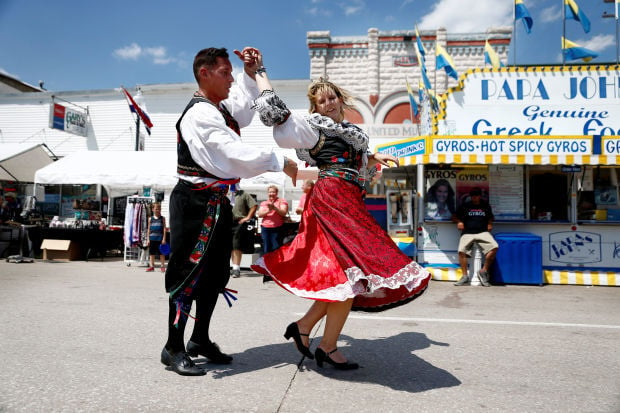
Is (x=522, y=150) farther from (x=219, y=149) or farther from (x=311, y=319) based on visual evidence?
(x=219, y=149)

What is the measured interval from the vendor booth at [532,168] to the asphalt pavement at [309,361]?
291 centimetres

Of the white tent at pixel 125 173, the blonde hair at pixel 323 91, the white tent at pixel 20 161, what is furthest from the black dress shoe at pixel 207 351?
the white tent at pixel 20 161

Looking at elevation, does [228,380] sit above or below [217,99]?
below

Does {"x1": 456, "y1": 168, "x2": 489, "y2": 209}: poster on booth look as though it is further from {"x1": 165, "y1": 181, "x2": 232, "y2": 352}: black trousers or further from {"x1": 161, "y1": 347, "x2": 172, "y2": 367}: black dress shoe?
{"x1": 161, "y1": 347, "x2": 172, "y2": 367}: black dress shoe

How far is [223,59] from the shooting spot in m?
2.69

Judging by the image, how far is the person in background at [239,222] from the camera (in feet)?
28.3

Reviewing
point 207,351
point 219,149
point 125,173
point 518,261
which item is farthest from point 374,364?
point 125,173

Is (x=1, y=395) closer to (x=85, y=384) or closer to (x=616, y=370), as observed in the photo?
(x=85, y=384)

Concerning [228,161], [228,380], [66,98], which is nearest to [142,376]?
[228,380]

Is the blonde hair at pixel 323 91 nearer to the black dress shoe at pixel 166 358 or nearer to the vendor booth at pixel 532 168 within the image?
the black dress shoe at pixel 166 358

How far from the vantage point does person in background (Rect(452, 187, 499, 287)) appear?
7.67 m

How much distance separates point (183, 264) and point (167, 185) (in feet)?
32.3

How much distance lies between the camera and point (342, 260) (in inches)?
99.7

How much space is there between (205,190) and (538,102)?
343 inches
